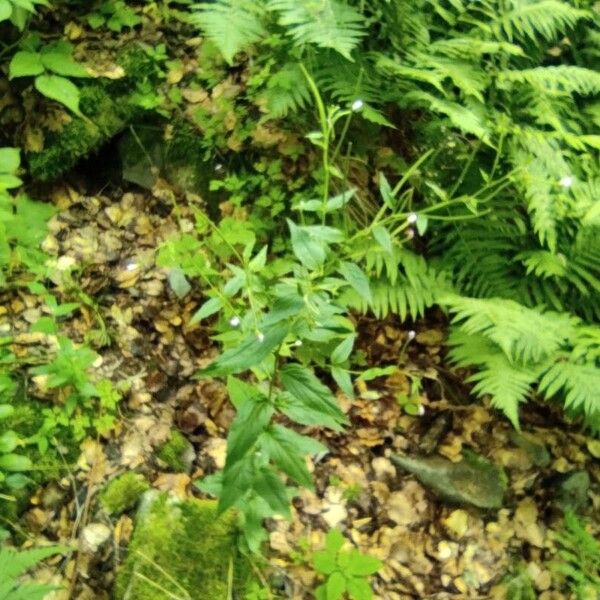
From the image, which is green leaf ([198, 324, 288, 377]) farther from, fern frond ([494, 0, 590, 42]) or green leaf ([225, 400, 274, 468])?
fern frond ([494, 0, 590, 42])

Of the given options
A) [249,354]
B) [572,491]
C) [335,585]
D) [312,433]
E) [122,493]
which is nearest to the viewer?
[249,354]

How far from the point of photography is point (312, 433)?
3.08 meters

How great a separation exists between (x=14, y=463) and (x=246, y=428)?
3.55 feet

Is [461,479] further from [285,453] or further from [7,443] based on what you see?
[7,443]

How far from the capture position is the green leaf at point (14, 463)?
7.48 feet

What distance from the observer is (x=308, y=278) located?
5.75 ft

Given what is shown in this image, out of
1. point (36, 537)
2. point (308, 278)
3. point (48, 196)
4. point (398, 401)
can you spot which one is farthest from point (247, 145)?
point (36, 537)

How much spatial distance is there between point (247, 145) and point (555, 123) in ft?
5.47

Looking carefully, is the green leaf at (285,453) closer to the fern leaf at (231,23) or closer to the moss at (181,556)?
the moss at (181,556)

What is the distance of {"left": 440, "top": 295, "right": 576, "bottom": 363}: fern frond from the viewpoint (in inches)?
114

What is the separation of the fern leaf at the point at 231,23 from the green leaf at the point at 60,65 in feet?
2.14

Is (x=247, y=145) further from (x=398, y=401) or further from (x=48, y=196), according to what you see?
(x=398, y=401)

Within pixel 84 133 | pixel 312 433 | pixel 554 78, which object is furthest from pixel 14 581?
pixel 554 78

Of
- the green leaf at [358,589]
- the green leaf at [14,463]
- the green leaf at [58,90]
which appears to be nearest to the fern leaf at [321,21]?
the green leaf at [58,90]
